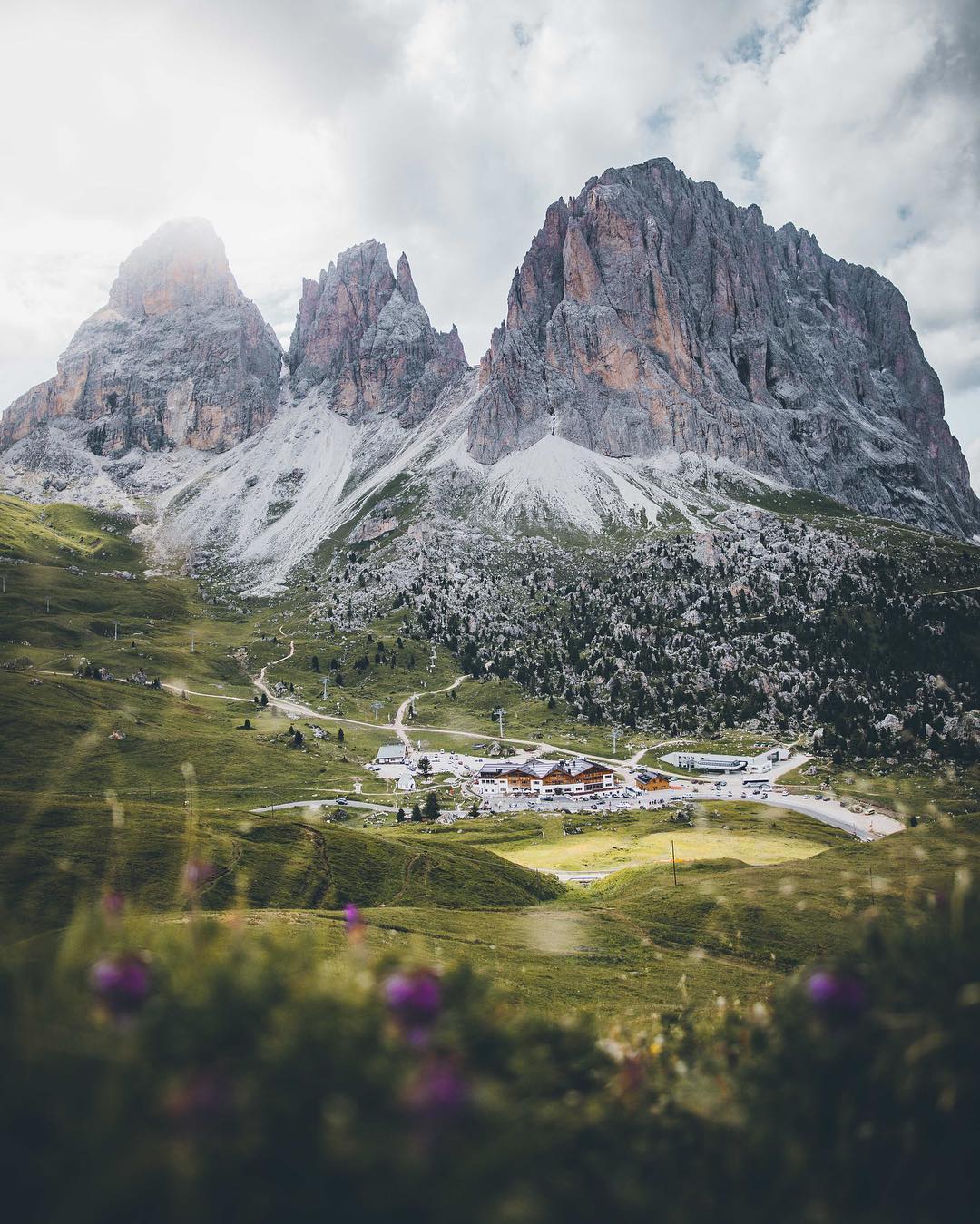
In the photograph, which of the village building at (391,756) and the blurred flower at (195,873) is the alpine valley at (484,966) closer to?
the blurred flower at (195,873)

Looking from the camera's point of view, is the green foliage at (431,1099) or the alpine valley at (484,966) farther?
the alpine valley at (484,966)

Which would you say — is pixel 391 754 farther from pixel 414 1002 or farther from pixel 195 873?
pixel 414 1002

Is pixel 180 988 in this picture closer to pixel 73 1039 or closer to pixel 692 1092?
pixel 73 1039

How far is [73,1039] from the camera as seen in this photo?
4504 mm

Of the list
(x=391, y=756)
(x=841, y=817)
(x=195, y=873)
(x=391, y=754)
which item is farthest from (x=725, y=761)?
(x=195, y=873)

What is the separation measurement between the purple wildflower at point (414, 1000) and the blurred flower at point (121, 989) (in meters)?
1.67

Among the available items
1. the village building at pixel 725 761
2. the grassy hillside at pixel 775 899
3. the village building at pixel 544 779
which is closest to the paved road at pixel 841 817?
the village building at pixel 725 761

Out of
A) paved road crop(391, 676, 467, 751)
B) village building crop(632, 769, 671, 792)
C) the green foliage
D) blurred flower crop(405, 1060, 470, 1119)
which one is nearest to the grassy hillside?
the green foliage

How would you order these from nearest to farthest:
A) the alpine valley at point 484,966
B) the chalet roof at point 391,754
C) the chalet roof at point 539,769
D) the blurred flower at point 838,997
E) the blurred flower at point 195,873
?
1. the alpine valley at point 484,966
2. the blurred flower at point 838,997
3. the blurred flower at point 195,873
4. the chalet roof at point 539,769
5. the chalet roof at point 391,754

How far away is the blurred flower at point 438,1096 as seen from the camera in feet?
13.7

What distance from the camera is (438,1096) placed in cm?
419

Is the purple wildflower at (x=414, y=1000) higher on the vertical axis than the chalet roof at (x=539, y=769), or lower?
higher

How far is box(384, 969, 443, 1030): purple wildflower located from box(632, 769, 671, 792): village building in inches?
4841

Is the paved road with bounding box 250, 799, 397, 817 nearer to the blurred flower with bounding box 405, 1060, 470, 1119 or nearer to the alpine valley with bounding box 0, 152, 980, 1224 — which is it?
the alpine valley with bounding box 0, 152, 980, 1224
